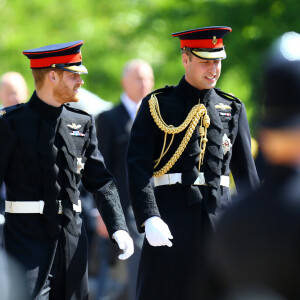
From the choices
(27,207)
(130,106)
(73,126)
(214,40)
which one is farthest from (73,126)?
(130,106)

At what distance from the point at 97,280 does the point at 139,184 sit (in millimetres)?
5342

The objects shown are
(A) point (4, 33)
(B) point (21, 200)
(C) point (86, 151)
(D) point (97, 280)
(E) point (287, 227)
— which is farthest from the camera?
(A) point (4, 33)

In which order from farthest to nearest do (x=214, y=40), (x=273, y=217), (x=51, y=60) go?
1. (x=214, y=40)
2. (x=51, y=60)
3. (x=273, y=217)

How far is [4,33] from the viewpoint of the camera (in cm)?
1650

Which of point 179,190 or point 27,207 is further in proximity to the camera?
point 179,190

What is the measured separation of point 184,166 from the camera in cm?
551

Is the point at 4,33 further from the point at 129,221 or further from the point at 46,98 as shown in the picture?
the point at 46,98

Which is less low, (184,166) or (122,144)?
(184,166)

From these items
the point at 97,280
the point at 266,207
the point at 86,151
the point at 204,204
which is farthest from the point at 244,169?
the point at 97,280

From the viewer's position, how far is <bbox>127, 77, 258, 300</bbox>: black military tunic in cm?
542

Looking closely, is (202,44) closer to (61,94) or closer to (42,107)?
(61,94)

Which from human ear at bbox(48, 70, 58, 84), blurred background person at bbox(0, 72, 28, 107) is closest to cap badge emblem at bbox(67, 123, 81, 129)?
human ear at bbox(48, 70, 58, 84)

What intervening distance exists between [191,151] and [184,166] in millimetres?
98

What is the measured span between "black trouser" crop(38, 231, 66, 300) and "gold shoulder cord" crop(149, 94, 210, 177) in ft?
2.31
